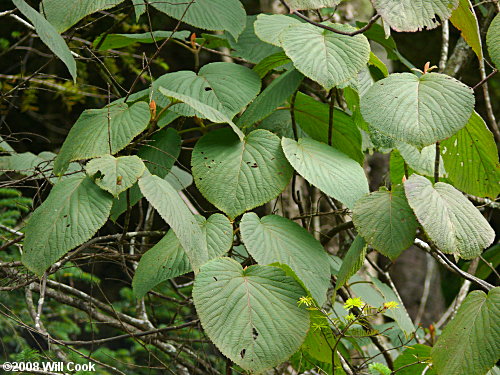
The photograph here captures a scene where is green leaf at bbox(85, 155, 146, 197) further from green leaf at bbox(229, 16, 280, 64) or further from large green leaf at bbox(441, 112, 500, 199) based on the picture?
large green leaf at bbox(441, 112, 500, 199)

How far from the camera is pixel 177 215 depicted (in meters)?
0.95

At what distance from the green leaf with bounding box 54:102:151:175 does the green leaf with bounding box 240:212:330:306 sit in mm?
269

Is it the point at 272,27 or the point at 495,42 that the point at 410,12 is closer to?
the point at 495,42

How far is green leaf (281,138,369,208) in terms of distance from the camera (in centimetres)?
111

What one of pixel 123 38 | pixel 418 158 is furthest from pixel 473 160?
pixel 123 38

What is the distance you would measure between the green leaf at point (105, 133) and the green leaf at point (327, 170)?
29 centimetres

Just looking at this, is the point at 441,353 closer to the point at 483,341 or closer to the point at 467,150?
the point at 483,341

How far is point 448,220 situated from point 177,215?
47cm

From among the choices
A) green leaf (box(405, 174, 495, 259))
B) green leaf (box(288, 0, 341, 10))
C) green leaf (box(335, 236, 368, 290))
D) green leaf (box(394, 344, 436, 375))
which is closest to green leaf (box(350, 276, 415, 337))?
green leaf (box(394, 344, 436, 375))

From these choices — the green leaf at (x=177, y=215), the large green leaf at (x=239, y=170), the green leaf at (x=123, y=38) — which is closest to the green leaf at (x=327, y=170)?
the large green leaf at (x=239, y=170)

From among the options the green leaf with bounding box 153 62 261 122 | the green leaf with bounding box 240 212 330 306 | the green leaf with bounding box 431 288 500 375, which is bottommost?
the green leaf with bounding box 431 288 500 375

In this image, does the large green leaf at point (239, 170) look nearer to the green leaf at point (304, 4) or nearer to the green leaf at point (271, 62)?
the green leaf at point (271, 62)

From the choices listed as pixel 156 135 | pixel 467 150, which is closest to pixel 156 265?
pixel 156 135

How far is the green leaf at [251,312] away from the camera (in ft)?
3.03
